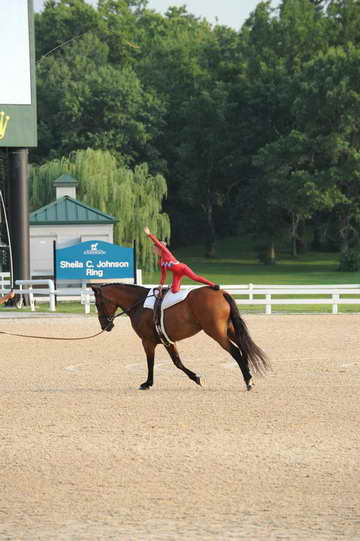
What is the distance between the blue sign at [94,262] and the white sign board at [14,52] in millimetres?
4957

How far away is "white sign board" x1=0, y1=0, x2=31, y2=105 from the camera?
29.0 meters

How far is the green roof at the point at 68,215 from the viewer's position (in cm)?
3594

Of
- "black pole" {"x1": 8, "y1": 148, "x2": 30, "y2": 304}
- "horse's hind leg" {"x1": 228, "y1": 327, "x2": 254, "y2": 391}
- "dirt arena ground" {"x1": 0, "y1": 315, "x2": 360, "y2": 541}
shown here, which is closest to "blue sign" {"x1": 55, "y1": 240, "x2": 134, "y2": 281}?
"black pole" {"x1": 8, "y1": 148, "x2": 30, "y2": 304}

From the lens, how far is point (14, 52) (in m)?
29.0

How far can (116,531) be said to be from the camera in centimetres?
695

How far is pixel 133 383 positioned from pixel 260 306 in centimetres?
1791

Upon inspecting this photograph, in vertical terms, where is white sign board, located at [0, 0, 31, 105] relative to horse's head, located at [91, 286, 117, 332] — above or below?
above

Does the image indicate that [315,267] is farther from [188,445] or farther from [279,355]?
[188,445]

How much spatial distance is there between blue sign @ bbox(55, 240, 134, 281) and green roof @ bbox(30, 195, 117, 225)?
185 inches

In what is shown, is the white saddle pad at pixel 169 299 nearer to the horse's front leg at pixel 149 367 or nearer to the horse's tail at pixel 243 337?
the horse's front leg at pixel 149 367

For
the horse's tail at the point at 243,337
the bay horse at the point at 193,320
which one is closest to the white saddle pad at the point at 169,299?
the bay horse at the point at 193,320

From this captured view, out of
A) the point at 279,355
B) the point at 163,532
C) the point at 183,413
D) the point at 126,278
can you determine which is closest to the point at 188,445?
the point at 183,413

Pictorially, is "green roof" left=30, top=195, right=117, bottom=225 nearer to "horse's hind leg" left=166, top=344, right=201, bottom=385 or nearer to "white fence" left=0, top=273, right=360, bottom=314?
"white fence" left=0, top=273, right=360, bottom=314

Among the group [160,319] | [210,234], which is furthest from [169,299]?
[210,234]
